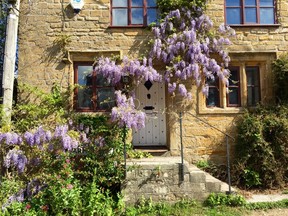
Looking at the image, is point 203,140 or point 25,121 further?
point 203,140

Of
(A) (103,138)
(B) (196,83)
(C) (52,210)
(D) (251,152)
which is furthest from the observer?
(B) (196,83)

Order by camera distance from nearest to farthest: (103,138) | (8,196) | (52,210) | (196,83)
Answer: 1. (52,210)
2. (8,196)
3. (103,138)
4. (196,83)

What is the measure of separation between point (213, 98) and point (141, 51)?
92.8 inches

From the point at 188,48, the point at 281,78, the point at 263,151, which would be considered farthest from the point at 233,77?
the point at 263,151

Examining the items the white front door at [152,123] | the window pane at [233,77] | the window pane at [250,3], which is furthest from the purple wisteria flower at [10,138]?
the window pane at [250,3]

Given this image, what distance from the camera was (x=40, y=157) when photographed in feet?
21.4

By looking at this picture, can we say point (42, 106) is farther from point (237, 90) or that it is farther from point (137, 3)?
point (237, 90)

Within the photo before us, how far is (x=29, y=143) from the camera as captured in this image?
6.32 metres

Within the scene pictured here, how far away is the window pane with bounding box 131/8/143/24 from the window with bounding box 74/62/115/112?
1711mm

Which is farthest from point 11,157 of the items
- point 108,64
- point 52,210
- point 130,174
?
point 108,64

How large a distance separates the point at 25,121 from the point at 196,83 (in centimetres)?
432

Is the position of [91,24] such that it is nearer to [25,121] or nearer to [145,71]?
[145,71]

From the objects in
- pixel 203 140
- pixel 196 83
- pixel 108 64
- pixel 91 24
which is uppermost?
pixel 91 24

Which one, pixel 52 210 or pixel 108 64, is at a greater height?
pixel 108 64
